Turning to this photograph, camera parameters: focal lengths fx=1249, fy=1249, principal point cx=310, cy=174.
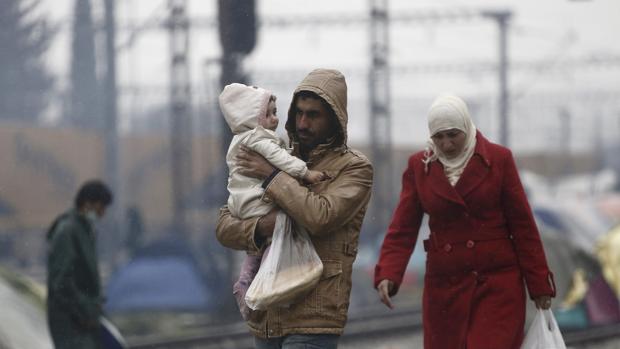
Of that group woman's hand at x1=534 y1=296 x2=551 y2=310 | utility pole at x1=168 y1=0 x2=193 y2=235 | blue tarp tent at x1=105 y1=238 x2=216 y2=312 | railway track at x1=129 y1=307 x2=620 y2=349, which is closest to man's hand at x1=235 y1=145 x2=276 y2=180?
woman's hand at x1=534 y1=296 x2=551 y2=310

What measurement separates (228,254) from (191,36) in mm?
2448

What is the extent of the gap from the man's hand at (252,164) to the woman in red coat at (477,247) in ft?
2.78

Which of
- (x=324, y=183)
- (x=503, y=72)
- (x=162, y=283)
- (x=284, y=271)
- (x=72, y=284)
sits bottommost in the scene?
(x=162, y=283)

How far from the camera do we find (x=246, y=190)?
12.1 ft

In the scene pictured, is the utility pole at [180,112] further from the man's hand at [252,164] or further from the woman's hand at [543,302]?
the man's hand at [252,164]

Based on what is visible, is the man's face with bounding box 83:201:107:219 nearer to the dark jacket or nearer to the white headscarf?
the dark jacket

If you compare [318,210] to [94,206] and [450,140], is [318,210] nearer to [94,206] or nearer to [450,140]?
[450,140]

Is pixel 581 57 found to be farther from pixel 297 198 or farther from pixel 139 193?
pixel 297 198

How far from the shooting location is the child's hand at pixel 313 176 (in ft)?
12.0

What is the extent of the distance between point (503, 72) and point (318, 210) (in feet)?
58.5

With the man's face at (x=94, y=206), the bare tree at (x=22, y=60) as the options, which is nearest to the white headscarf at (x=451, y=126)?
the man's face at (x=94, y=206)

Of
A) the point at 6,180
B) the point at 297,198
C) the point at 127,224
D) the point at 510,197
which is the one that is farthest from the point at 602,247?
the point at 297,198

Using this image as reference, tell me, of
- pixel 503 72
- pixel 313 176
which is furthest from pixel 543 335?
pixel 503 72

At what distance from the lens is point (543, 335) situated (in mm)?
4352
